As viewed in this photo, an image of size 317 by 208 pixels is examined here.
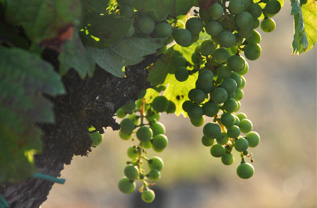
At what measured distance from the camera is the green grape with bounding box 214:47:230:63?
81cm

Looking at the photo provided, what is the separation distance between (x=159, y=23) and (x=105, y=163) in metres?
6.49

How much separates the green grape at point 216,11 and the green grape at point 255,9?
2.3 inches

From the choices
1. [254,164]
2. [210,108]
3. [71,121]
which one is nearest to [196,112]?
[210,108]

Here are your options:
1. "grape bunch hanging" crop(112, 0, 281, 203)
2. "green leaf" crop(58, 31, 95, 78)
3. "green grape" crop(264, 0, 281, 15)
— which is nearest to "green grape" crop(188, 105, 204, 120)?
"grape bunch hanging" crop(112, 0, 281, 203)

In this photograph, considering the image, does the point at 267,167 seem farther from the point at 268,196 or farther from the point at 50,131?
the point at 50,131

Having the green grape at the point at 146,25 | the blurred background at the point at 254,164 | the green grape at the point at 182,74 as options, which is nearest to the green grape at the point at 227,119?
the green grape at the point at 182,74

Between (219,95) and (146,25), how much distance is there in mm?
180

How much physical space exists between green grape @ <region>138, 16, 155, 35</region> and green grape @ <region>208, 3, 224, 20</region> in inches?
3.8

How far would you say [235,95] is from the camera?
898 millimetres

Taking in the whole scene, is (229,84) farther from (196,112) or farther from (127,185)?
(127,185)

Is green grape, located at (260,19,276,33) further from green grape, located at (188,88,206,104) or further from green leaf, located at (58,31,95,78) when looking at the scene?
green leaf, located at (58,31,95,78)

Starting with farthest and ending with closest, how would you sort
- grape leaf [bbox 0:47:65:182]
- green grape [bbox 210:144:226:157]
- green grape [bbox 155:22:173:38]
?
green grape [bbox 210:144:226:157], green grape [bbox 155:22:173:38], grape leaf [bbox 0:47:65:182]

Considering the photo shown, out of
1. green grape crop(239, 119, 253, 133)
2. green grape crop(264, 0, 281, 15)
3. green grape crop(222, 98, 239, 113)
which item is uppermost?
green grape crop(264, 0, 281, 15)

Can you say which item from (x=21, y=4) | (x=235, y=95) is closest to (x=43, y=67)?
(x=21, y=4)
